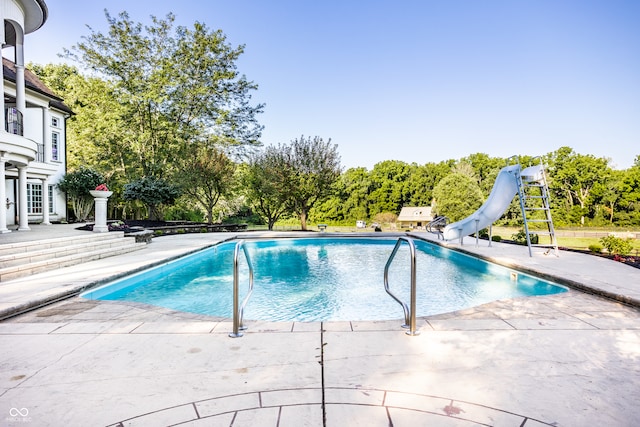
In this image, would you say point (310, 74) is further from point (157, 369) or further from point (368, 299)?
point (157, 369)

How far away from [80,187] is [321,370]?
18.9 m

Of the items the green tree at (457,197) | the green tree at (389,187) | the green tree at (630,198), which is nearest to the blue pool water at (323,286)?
the green tree at (457,197)

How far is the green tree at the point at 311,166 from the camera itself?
794 inches

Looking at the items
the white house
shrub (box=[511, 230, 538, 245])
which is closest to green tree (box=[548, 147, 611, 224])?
shrub (box=[511, 230, 538, 245])

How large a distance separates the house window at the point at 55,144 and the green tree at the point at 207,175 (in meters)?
5.76

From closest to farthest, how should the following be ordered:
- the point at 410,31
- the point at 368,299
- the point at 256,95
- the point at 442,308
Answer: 1. the point at 442,308
2. the point at 368,299
3. the point at 410,31
4. the point at 256,95

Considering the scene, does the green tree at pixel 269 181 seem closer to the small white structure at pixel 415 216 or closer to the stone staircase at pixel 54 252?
the stone staircase at pixel 54 252

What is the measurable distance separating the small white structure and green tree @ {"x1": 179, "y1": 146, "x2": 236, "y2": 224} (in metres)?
32.3

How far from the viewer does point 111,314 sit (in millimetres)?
4188

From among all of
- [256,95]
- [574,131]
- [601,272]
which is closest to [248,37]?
[256,95]

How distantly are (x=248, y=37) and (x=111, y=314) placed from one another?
21.0m

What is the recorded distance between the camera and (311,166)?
20469 millimetres

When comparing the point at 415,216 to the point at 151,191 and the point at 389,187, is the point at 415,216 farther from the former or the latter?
the point at 151,191

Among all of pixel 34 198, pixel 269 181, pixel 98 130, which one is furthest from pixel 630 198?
pixel 34 198
